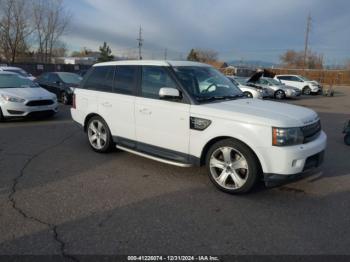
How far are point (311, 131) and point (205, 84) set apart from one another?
69.3 inches

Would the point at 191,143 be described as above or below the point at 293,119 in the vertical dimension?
below

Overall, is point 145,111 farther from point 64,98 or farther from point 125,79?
point 64,98

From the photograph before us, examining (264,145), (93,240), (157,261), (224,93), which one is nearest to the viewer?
(157,261)

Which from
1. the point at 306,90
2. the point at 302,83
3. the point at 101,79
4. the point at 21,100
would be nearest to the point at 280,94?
the point at 306,90

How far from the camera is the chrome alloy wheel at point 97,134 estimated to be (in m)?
5.90

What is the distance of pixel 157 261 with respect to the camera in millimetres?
2768

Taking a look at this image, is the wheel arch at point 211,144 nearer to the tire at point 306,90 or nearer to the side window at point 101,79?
the side window at point 101,79

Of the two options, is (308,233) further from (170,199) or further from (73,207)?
(73,207)

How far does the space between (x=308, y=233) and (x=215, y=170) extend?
1483 mm

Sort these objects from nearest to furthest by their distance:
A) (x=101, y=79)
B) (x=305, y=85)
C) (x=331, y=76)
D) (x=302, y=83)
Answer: (x=101, y=79), (x=305, y=85), (x=302, y=83), (x=331, y=76)

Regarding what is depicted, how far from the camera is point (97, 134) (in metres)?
6.03

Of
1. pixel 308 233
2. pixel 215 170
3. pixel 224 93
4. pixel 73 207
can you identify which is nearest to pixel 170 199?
pixel 215 170

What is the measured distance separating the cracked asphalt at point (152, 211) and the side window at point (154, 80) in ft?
4.30

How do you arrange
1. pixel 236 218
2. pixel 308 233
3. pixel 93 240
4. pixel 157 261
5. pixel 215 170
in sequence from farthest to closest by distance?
pixel 215 170 → pixel 236 218 → pixel 308 233 → pixel 93 240 → pixel 157 261
